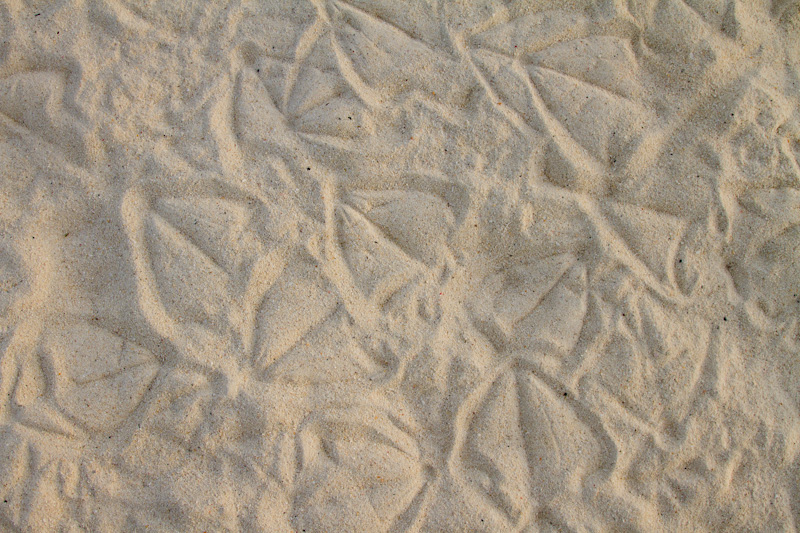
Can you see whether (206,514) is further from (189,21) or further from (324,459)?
(189,21)

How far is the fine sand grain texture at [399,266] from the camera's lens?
5.49ft

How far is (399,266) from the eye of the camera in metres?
1.76

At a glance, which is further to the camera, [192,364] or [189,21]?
[189,21]

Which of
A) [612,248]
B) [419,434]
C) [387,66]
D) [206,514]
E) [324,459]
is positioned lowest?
[206,514]

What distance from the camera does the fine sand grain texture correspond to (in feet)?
5.49

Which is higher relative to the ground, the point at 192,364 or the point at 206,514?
the point at 192,364

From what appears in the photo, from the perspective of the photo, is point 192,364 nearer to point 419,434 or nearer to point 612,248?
point 419,434

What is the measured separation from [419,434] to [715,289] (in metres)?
0.97

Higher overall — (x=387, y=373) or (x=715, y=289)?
(x=715, y=289)

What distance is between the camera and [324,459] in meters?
1.69

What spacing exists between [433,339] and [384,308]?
166 millimetres

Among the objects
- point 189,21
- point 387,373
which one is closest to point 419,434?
point 387,373

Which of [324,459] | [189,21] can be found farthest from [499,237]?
[189,21]

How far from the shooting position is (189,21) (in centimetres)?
180
